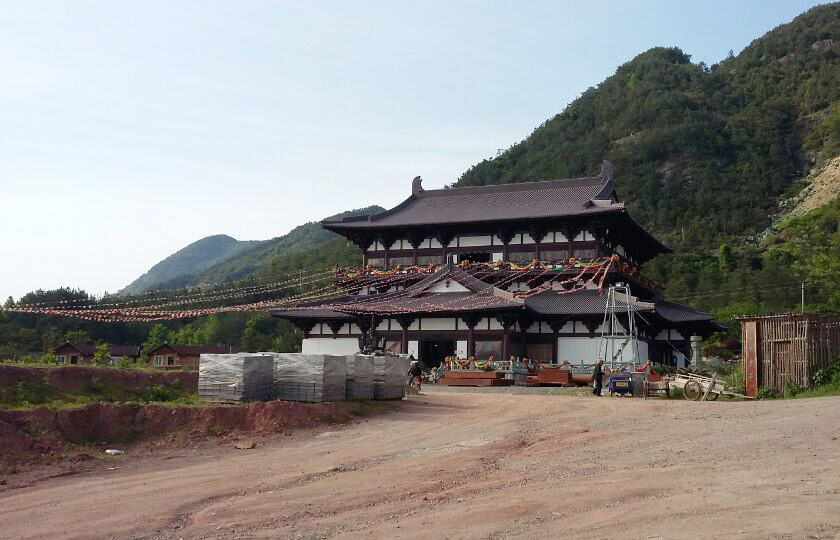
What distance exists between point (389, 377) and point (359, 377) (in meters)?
1.66

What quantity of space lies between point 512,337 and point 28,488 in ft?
98.2

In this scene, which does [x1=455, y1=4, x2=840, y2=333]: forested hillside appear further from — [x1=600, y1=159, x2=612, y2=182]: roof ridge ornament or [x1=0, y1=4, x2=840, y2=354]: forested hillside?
[x1=600, y1=159, x2=612, y2=182]: roof ridge ornament

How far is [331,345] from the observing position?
4759 centimetres

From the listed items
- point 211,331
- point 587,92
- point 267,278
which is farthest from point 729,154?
point 211,331

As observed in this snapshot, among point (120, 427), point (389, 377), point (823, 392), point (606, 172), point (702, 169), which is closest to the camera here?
point (120, 427)

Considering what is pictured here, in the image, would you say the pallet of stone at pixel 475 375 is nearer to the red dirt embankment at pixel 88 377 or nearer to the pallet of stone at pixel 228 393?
the red dirt embankment at pixel 88 377

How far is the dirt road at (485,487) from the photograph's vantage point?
996cm

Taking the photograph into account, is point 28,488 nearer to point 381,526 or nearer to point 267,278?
point 381,526

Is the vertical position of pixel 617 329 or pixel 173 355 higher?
pixel 617 329

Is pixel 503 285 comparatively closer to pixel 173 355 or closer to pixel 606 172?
pixel 606 172

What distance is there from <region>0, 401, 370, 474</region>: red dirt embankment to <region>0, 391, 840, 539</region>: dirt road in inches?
42.1

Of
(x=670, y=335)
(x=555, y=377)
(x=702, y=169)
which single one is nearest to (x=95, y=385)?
(x=555, y=377)

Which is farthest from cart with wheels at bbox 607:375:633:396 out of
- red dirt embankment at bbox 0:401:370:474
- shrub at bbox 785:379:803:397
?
red dirt embankment at bbox 0:401:370:474

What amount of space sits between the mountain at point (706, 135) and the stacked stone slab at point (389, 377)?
2979 inches
